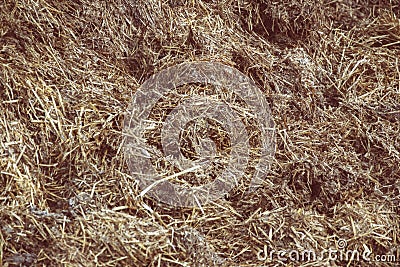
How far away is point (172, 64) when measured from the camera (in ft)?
Answer: 8.82

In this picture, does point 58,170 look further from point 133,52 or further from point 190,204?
point 133,52

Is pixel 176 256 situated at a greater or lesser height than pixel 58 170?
lesser

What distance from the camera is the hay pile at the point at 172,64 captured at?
214 cm

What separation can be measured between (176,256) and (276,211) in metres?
0.47

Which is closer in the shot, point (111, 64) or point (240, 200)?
point (240, 200)

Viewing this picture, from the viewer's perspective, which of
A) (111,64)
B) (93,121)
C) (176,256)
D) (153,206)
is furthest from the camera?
(111,64)

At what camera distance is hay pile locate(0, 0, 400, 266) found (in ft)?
7.04

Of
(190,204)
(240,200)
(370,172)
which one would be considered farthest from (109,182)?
(370,172)

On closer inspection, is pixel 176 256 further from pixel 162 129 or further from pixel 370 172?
pixel 370 172

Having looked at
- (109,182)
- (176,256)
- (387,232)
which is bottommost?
(387,232)

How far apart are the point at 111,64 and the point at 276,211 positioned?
107cm

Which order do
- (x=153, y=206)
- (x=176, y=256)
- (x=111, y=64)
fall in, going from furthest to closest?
(x=111, y=64)
(x=153, y=206)
(x=176, y=256)

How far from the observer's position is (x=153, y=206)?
2260 mm

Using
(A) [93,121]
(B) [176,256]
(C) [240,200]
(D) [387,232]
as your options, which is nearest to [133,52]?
(A) [93,121]
